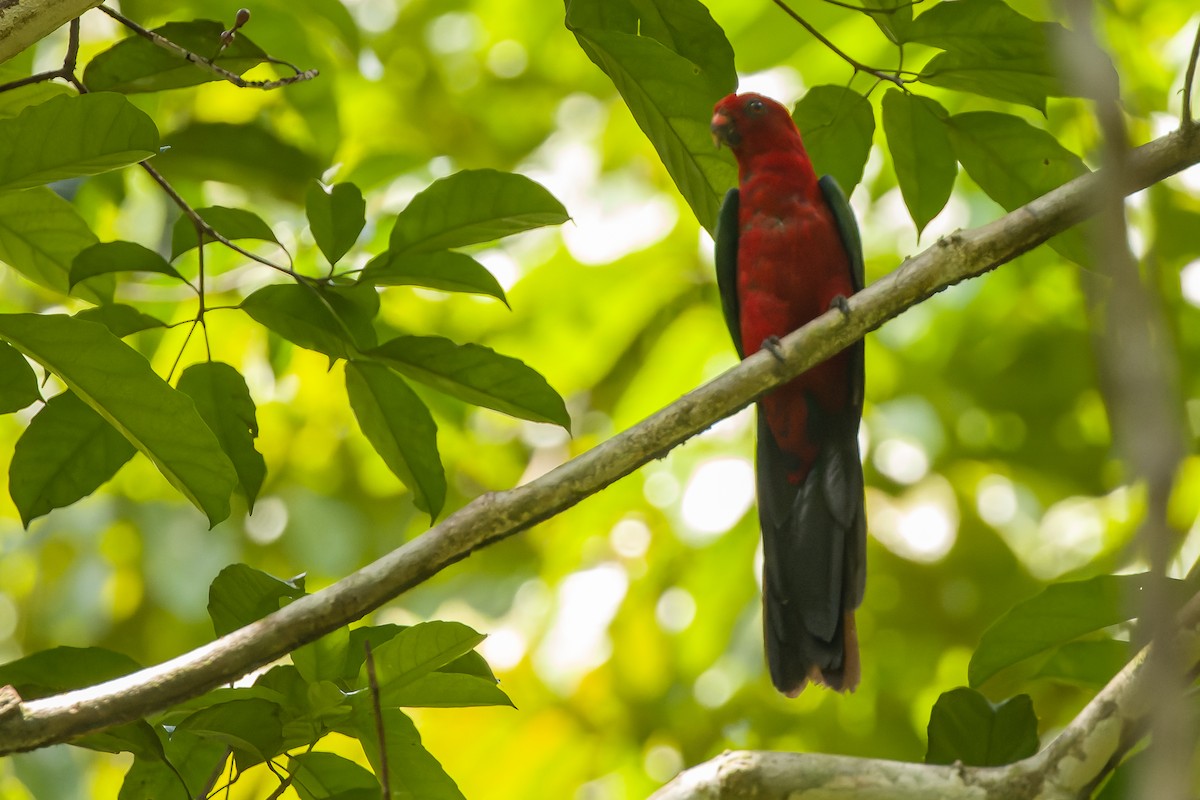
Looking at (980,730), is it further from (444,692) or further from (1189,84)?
(1189,84)

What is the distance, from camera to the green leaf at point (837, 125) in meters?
2.88

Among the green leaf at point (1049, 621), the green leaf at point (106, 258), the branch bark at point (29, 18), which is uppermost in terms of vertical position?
the branch bark at point (29, 18)

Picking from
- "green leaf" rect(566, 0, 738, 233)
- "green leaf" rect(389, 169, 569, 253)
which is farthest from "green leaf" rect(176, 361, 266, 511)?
"green leaf" rect(566, 0, 738, 233)

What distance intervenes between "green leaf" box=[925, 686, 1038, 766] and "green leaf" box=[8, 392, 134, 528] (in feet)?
6.11

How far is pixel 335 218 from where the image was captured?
105 inches

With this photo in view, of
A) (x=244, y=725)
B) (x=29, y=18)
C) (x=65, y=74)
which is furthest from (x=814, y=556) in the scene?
(x=29, y=18)

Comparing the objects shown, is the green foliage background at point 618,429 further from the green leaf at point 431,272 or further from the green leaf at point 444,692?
the green leaf at point 444,692

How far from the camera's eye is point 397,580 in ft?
6.91

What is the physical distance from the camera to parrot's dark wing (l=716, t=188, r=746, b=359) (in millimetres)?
4137

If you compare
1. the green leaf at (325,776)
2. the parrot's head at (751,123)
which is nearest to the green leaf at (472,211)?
the green leaf at (325,776)

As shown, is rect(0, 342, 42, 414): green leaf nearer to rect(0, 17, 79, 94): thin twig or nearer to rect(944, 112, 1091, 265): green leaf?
rect(0, 17, 79, 94): thin twig

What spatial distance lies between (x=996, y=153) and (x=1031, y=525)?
2417mm

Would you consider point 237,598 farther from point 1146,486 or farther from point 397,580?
point 1146,486

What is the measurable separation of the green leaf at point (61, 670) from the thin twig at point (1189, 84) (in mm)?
2277
